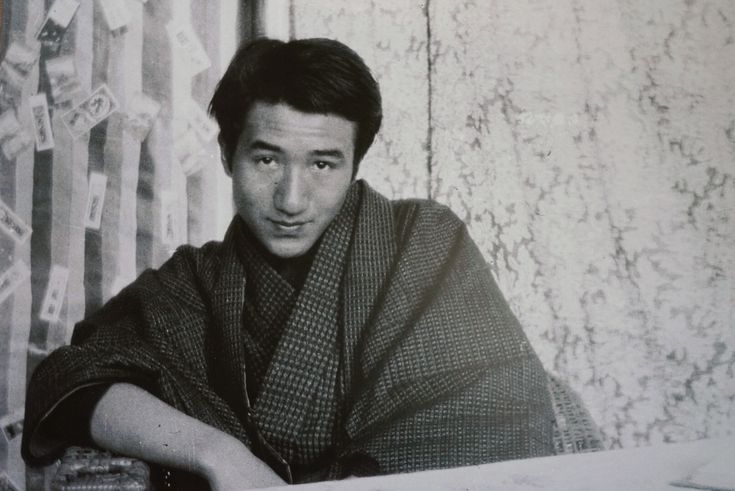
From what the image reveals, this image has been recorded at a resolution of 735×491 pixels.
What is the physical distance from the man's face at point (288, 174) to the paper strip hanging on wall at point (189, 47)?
0.43ft

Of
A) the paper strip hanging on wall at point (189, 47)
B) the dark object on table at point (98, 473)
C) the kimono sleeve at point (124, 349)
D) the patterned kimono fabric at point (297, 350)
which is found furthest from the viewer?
the paper strip hanging on wall at point (189, 47)

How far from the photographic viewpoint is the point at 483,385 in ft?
3.94

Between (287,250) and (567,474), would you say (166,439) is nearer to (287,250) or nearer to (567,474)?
(287,250)

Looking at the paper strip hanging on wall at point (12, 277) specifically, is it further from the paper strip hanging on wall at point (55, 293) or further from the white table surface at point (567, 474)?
the white table surface at point (567, 474)

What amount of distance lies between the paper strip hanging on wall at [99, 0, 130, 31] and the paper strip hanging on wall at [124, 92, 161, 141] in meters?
0.12

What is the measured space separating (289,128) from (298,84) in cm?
7

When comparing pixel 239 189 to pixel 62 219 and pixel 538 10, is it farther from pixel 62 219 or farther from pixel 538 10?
pixel 538 10

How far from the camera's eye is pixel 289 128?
123cm

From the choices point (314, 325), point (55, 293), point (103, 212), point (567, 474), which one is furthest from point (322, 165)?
point (567, 474)

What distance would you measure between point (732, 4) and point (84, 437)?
1404 millimetres

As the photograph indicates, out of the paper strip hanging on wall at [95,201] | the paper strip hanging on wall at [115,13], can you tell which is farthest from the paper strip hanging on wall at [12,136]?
the paper strip hanging on wall at [115,13]

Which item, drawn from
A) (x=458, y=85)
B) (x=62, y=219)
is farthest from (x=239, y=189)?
(x=458, y=85)

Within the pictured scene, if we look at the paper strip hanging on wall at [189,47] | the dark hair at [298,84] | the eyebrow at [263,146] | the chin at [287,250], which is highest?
the paper strip hanging on wall at [189,47]

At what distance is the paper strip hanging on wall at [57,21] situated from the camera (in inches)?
49.4
